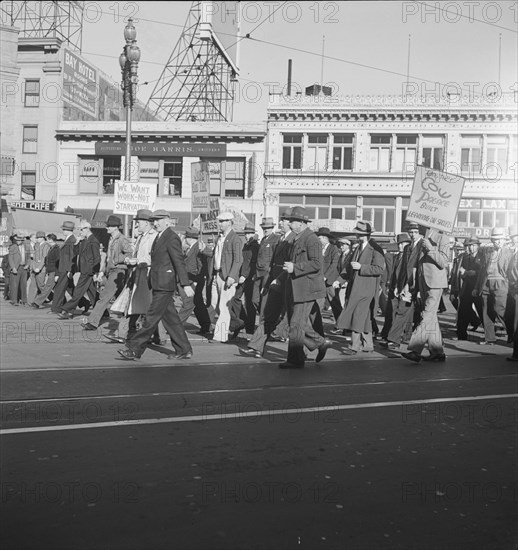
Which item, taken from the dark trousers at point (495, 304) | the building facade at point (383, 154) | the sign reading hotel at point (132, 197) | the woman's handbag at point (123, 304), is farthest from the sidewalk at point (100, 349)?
the building facade at point (383, 154)

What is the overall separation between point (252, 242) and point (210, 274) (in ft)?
3.03

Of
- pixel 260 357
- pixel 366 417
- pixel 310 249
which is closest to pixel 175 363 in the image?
pixel 260 357

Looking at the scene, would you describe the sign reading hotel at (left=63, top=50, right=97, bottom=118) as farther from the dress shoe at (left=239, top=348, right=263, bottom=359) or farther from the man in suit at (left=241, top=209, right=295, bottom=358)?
the man in suit at (left=241, top=209, right=295, bottom=358)

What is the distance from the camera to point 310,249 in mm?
9125

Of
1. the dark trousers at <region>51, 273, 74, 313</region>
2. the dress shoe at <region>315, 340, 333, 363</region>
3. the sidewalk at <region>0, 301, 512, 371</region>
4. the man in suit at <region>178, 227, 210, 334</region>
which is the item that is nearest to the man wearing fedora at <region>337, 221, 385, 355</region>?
the sidewalk at <region>0, 301, 512, 371</region>

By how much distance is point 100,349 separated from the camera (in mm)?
10500

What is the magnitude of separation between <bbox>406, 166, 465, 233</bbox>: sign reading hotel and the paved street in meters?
2.11

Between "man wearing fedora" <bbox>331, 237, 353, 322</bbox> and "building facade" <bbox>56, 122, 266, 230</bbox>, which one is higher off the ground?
"building facade" <bbox>56, 122, 266, 230</bbox>

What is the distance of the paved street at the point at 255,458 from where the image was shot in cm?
382

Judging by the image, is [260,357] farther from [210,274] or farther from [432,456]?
[432,456]

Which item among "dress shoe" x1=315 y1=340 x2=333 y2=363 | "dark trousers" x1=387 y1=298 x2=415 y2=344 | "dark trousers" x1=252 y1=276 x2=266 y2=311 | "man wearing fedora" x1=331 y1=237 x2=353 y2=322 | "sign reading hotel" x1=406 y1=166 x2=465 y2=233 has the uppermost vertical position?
"sign reading hotel" x1=406 y1=166 x2=465 y2=233

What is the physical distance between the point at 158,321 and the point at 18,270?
453 inches

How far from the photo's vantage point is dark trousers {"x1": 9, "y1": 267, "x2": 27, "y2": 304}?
19.6 meters

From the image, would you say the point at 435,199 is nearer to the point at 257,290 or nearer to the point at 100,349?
the point at 257,290
